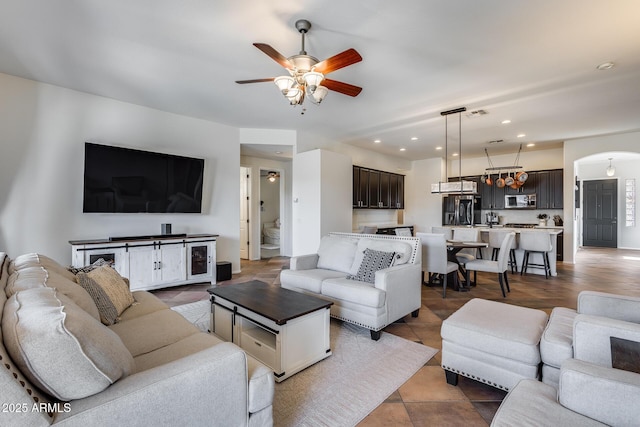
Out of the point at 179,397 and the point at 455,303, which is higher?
the point at 179,397

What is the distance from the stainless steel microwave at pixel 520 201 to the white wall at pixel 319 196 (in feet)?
15.8

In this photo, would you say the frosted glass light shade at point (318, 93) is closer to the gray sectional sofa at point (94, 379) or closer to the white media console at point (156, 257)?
the gray sectional sofa at point (94, 379)

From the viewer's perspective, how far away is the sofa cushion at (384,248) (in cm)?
325

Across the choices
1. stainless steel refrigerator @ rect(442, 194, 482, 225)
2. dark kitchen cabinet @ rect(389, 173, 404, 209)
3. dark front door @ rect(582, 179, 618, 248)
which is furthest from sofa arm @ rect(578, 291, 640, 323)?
dark front door @ rect(582, 179, 618, 248)

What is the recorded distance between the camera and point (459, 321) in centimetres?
200

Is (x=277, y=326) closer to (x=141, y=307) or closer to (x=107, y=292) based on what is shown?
(x=141, y=307)

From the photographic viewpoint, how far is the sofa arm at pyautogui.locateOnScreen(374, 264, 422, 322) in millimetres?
2818

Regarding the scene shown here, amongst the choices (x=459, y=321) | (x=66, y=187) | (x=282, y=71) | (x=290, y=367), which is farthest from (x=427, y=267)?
(x=66, y=187)

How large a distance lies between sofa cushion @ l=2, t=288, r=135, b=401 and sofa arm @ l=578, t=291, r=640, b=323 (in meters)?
2.67

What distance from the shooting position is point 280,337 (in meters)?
2.09

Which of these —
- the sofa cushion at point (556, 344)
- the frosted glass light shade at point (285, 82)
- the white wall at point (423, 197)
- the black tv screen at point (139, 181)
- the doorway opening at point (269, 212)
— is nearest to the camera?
the sofa cushion at point (556, 344)

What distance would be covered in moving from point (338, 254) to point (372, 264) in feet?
2.12

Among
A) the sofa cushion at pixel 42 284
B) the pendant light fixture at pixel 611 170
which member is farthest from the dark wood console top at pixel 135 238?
the pendant light fixture at pixel 611 170

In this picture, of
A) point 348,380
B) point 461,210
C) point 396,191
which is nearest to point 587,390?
point 348,380
